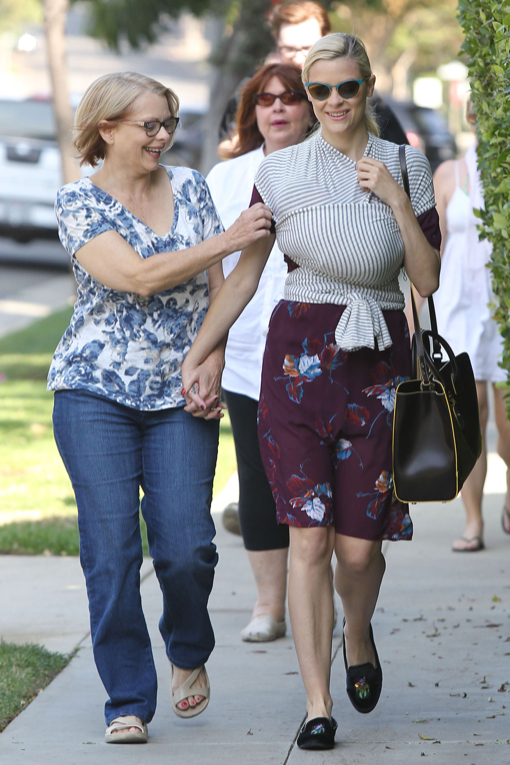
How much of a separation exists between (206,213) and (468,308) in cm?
242

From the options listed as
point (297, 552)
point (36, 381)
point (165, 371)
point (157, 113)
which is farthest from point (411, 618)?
point (36, 381)

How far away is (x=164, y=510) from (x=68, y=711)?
86 centimetres

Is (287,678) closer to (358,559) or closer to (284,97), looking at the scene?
(358,559)

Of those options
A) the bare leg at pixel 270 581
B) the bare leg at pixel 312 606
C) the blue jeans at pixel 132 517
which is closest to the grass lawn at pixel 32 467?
the bare leg at pixel 270 581

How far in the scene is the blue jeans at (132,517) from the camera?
3580 mm

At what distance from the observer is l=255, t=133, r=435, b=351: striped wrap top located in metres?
3.52

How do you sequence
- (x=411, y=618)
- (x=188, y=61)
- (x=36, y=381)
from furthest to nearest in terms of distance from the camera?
(x=188, y=61) < (x=36, y=381) < (x=411, y=618)

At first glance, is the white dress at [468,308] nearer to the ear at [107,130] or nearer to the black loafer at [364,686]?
the black loafer at [364,686]

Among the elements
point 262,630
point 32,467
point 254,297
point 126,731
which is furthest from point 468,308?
point 32,467

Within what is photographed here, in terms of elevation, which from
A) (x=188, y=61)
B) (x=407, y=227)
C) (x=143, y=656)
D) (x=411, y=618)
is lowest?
(x=411, y=618)

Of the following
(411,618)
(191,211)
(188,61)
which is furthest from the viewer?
(188,61)

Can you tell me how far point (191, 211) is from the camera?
3.74 metres

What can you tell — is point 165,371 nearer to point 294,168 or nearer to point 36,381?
point 294,168

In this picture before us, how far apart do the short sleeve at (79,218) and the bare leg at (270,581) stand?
1690mm
